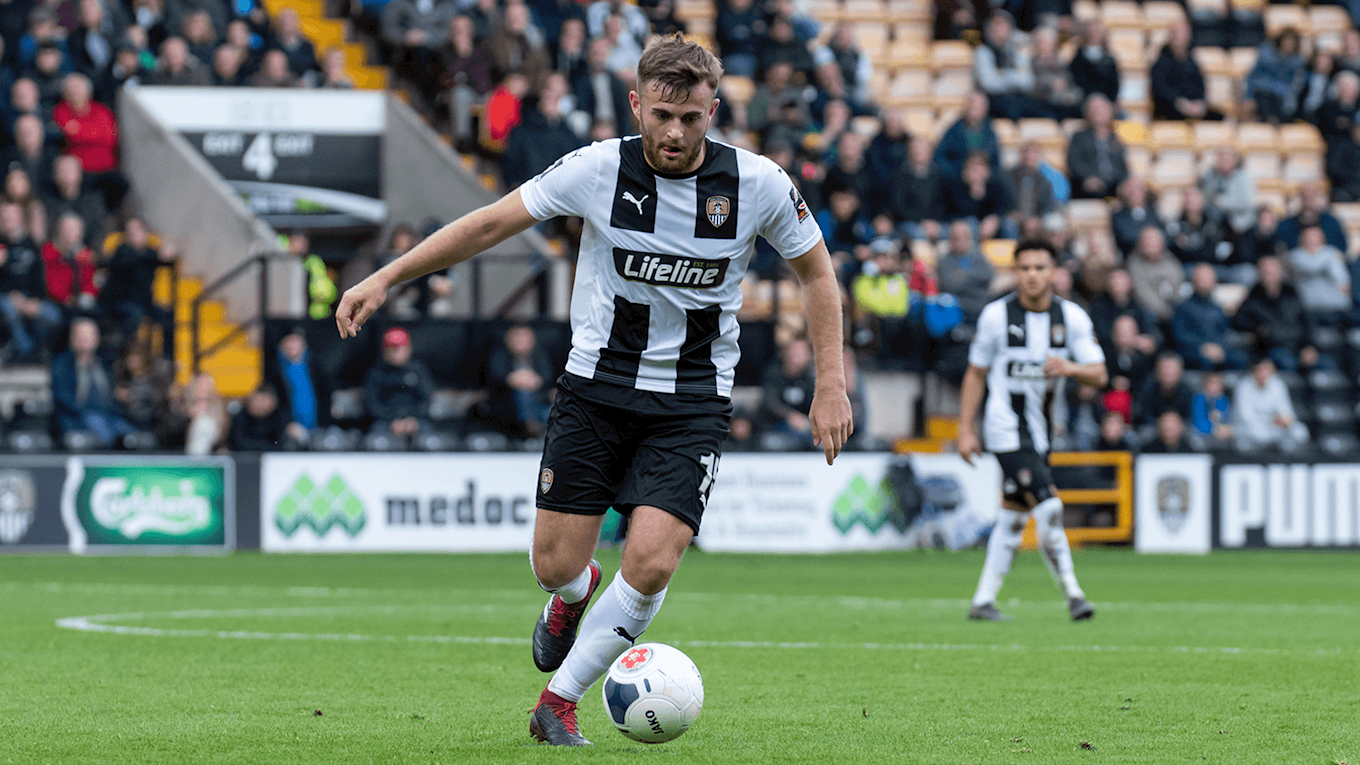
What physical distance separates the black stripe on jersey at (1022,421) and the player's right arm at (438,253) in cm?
596

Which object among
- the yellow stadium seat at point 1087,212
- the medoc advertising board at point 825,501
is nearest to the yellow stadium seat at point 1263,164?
the yellow stadium seat at point 1087,212

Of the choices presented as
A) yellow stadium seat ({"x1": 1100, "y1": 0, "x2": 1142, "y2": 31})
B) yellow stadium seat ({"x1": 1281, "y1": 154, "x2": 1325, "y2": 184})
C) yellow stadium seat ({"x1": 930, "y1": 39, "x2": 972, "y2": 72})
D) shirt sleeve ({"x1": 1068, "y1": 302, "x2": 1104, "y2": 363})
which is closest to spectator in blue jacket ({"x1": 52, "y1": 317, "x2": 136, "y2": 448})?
shirt sleeve ({"x1": 1068, "y1": 302, "x2": 1104, "y2": 363})

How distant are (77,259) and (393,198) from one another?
4.37m

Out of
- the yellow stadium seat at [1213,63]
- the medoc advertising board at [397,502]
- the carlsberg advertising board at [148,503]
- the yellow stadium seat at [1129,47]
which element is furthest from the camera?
the yellow stadium seat at [1213,63]

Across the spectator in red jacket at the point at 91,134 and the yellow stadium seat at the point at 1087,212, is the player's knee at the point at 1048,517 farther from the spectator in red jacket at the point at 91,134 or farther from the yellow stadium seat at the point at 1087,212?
the yellow stadium seat at the point at 1087,212

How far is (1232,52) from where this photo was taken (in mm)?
26250

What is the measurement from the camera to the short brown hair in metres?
5.50

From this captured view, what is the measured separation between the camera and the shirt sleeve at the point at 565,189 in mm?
5809

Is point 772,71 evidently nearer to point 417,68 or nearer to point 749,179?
point 417,68

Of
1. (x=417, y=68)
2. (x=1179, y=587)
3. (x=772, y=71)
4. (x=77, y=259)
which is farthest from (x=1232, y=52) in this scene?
(x=77, y=259)

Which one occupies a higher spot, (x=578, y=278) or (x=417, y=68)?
(x=417, y=68)

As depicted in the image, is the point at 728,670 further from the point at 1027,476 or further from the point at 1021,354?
the point at 1021,354

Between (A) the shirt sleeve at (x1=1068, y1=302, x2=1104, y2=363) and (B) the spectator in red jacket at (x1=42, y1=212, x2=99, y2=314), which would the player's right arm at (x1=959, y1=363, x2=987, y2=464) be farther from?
(B) the spectator in red jacket at (x1=42, y1=212, x2=99, y2=314)

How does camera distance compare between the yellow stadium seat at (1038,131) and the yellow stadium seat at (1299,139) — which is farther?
the yellow stadium seat at (1299,139)
